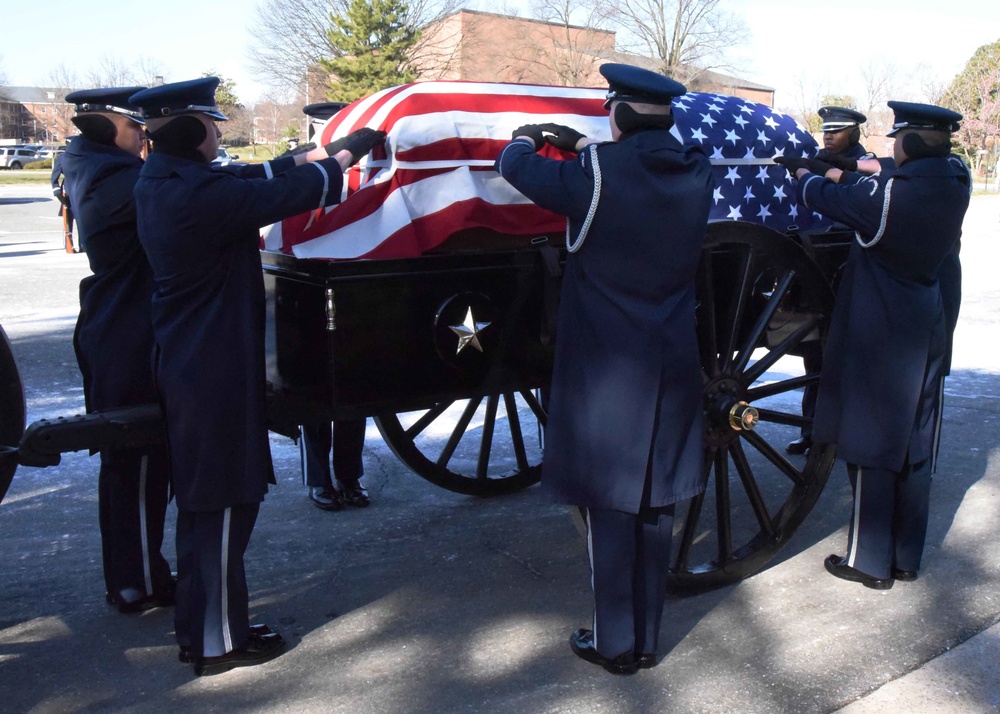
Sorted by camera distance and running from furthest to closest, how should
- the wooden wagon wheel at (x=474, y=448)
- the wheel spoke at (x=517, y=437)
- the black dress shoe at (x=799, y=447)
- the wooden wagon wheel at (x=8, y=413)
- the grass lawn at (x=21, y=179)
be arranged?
1. the grass lawn at (x=21, y=179)
2. the black dress shoe at (x=799, y=447)
3. the wheel spoke at (x=517, y=437)
4. the wooden wagon wheel at (x=474, y=448)
5. the wooden wagon wheel at (x=8, y=413)

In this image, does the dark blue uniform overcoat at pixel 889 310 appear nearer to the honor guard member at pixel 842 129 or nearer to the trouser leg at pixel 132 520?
the honor guard member at pixel 842 129

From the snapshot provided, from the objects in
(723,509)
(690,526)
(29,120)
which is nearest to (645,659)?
(690,526)

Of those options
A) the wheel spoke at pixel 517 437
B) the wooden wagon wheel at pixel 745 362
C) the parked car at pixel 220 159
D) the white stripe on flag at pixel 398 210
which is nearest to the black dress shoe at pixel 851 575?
the wooden wagon wheel at pixel 745 362

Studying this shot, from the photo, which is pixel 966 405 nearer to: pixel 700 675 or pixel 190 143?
pixel 700 675

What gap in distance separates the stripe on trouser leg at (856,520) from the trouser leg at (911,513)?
143 mm

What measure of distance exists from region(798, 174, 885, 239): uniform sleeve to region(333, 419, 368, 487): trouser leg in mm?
2095

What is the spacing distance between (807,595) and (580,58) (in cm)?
4072

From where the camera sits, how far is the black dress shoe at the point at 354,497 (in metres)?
4.27

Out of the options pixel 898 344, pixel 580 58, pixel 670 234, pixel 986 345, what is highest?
pixel 580 58

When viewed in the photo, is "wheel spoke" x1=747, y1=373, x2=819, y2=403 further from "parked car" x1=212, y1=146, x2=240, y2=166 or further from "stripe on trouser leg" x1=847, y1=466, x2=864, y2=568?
"parked car" x1=212, y1=146, x2=240, y2=166

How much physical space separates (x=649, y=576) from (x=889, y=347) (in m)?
1.28

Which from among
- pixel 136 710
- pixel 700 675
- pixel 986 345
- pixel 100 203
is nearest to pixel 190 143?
pixel 100 203

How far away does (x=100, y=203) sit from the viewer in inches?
117

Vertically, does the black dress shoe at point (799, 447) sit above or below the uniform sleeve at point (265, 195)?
below
